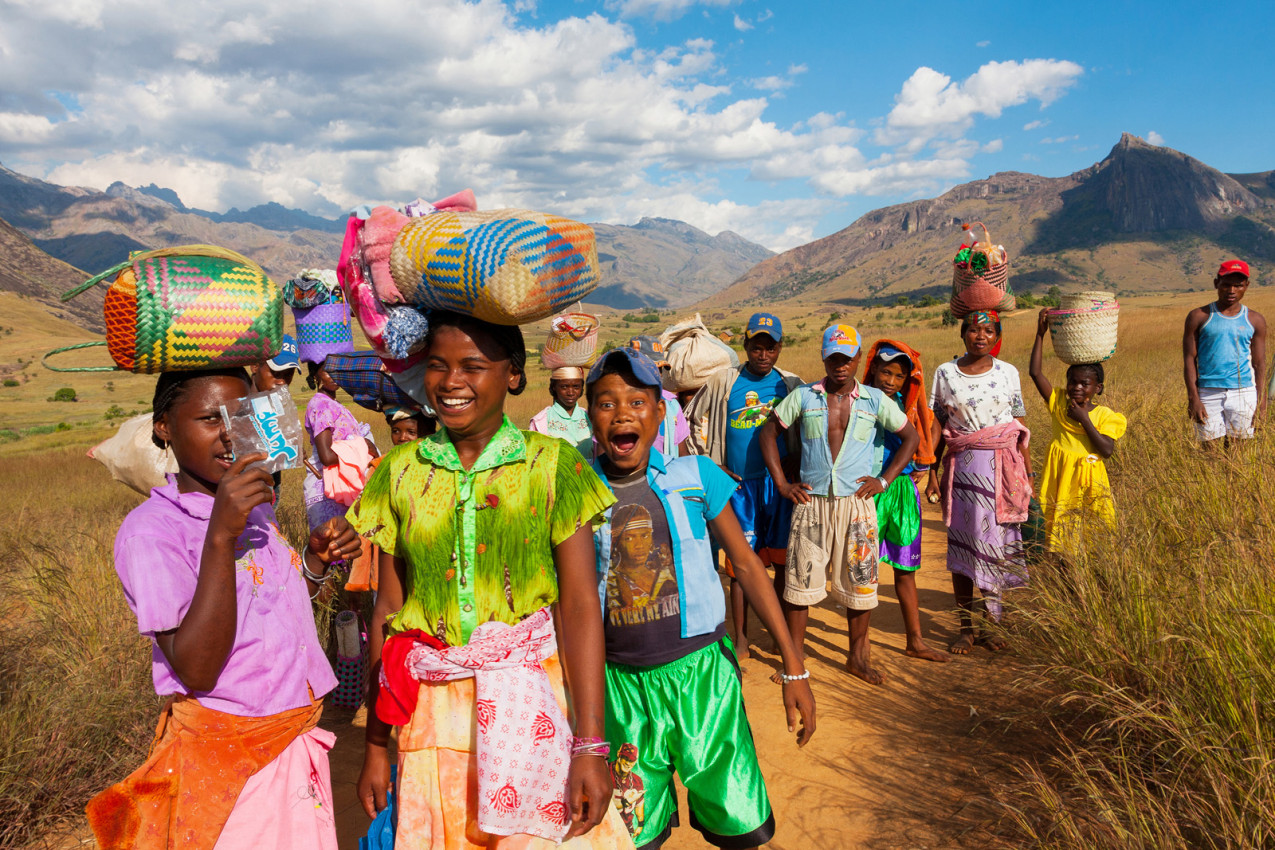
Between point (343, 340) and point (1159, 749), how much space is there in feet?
14.3

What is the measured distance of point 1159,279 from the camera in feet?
→ 345

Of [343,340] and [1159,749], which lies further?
[343,340]

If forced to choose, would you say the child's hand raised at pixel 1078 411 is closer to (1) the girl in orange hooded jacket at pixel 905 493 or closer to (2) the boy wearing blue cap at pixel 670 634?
(1) the girl in orange hooded jacket at pixel 905 493

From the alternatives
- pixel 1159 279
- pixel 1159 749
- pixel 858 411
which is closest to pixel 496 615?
pixel 1159 749

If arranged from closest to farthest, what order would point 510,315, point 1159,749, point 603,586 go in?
1. point 510,315
2. point 603,586
3. point 1159,749

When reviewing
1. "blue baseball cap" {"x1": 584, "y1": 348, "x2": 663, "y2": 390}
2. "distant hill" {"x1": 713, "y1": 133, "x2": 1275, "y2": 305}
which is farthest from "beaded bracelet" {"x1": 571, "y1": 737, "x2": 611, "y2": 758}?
"distant hill" {"x1": 713, "y1": 133, "x2": 1275, "y2": 305}

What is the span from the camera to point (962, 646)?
4.74m

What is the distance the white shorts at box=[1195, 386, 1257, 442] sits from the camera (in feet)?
19.0

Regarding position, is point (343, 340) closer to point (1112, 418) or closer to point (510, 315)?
point (510, 315)

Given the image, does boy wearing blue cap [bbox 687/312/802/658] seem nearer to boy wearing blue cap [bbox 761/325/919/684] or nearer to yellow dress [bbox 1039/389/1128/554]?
boy wearing blue cap [bbox 761/325/919/684]

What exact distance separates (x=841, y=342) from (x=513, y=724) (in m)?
3.26

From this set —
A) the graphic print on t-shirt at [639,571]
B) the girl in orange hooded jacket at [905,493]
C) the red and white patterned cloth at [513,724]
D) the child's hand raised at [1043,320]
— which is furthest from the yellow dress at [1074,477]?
the red and white patterned cloth at [513,724]

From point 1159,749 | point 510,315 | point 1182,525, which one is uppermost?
point 510,315

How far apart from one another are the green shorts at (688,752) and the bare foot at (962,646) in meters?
3.02
